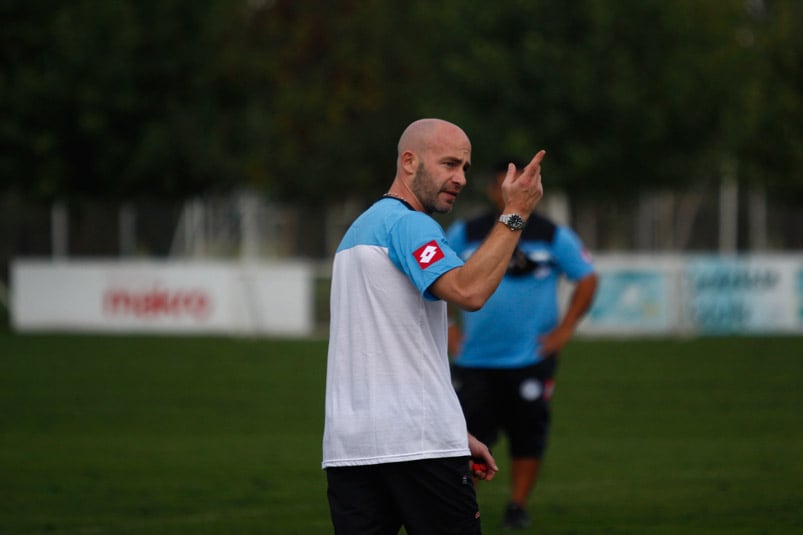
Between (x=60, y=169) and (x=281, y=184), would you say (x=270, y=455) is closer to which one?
(x=60, y=169)

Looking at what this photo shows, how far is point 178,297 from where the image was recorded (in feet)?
94.7

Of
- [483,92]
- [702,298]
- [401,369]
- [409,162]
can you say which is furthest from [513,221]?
[483,92]

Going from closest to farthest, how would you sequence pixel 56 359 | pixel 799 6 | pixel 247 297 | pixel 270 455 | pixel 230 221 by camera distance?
pixel 270 455, pixel 56 359, pixel 247 297, pixel 799 6, pixel 230 221

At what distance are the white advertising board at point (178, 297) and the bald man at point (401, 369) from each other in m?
22.8

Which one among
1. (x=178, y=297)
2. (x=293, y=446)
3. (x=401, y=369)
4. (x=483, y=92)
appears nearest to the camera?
(x=401, y=369)

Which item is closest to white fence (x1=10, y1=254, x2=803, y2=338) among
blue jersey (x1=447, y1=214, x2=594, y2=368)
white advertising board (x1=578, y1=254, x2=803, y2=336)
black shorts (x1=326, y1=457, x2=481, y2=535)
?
white advertising board (x1=578, y1=254, x2=803, y2=336)

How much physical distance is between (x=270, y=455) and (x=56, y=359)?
34.9 feet

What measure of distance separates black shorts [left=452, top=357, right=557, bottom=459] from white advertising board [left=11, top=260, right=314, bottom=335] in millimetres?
18905

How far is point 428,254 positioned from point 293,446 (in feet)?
28.0

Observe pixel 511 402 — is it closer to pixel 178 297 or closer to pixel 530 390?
pixel 530 390

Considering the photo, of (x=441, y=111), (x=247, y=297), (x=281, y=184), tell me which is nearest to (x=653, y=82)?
(x=441, y=111)

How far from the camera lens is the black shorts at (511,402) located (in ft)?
30.3

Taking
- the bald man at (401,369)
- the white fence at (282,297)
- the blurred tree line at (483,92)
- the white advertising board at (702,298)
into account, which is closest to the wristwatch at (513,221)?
the bald man at (401,369)

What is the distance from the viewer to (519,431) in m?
9.41
